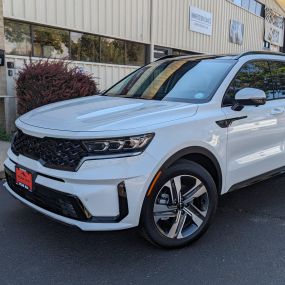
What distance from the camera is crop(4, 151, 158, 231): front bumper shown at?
293 cm

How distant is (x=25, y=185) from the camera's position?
334 centimetres

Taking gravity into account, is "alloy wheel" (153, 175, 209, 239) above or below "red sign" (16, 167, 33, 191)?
below

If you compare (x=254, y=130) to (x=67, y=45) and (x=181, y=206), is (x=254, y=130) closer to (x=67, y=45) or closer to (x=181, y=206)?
(x=181, y=206)

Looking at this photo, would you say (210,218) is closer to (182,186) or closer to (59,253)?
(182,186)

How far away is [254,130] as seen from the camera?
13.1 feet

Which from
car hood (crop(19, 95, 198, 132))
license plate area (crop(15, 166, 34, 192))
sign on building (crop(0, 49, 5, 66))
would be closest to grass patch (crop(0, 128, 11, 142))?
sign on building (crop(0, 49, 5, 66))

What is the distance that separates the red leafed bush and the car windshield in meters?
3.41

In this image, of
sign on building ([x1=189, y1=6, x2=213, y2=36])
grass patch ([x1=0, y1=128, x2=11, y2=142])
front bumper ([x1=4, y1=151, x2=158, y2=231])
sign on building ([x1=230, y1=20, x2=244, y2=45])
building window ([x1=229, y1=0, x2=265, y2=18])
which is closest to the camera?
front bumper ([x1=4, y1=151, x2=158, y2=231])

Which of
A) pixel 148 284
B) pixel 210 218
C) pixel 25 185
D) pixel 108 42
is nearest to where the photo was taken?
pixel 148 284

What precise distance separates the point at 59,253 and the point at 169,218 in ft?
3.19

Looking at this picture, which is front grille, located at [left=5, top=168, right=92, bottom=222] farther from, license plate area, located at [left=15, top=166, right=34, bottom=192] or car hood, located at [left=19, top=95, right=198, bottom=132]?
car hood, located at [left=19, top=95, right=198, bottom=132]

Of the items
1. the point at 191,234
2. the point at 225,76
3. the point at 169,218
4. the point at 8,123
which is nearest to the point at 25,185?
the point at 169,218

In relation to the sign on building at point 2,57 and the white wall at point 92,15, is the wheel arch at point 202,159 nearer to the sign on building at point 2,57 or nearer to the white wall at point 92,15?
the sign on building at point 2,57

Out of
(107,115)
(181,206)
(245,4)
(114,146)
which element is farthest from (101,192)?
(245,4)
